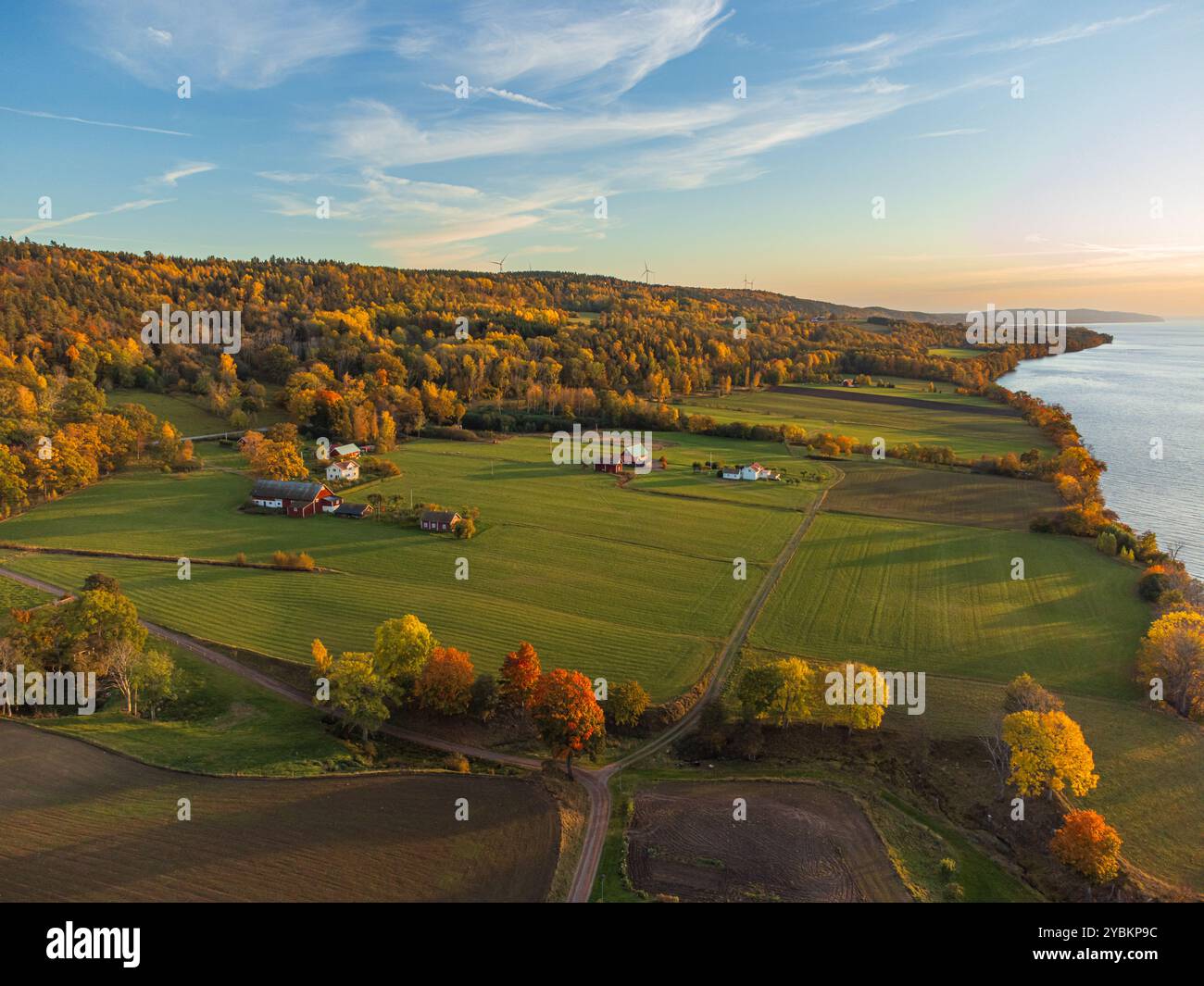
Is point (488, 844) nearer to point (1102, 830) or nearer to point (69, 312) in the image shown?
point (1102, 830)

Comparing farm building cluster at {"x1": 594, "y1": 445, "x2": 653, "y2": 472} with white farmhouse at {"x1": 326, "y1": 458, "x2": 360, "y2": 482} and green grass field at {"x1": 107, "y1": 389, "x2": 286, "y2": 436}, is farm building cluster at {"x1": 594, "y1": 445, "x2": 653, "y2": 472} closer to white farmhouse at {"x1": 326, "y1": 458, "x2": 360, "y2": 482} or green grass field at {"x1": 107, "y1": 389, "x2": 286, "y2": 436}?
white farmhouse at {"x1": 326, "y1": 458, "x2": 360, "y2": 482}

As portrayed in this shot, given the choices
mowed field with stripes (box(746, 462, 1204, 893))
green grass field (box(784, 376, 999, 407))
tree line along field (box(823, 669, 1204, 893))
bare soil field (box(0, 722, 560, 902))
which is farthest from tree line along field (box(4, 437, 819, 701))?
green grass field (box(784, 376, 999, 407))

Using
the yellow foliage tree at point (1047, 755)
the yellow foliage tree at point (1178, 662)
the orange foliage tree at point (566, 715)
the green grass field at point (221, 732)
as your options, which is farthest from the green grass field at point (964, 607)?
the green grass field at point (221, 732)

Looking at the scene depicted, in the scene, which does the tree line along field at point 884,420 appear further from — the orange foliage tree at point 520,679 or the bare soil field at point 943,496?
the orange foliage tree at point 520,679

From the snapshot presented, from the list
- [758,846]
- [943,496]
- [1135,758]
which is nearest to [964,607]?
[1135,758]

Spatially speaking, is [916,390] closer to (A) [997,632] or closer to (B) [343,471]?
(A) [997,632]

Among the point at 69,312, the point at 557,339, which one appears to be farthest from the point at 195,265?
the point at 557,339
